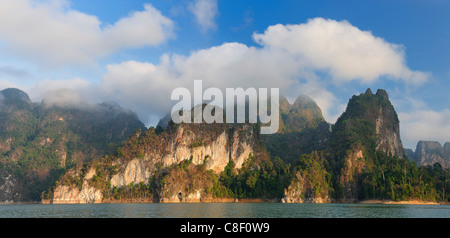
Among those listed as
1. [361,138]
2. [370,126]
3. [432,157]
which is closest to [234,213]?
[361,138]

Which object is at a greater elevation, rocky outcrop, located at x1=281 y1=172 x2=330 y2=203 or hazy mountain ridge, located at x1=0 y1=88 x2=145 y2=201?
hazy mountain ridge, located at x1=0 y1=88 x2=145 y2=201

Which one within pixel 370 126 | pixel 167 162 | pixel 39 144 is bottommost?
pixel 167 162

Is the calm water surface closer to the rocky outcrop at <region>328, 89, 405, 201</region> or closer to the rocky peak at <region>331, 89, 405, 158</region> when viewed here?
the rocky outcrop at <region>328, 89, 405, 201</region>

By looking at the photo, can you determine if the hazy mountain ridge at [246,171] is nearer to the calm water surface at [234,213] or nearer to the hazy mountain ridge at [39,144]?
the hazy mountain ridge at [39,144]

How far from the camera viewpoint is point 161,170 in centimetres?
11625

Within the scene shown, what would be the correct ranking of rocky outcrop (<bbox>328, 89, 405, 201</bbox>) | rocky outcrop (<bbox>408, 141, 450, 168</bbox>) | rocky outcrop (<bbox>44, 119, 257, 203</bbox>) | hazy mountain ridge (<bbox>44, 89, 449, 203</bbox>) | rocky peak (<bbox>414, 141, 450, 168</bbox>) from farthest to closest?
rocky peak (<bbox>414, 141, 450, 168</bbox>), rocky outcrop (<bbox>408, 141, 450, 168</bbox>), rocky outcrop (<bbox>44, 119, 257, 203</bbox>), rocky outcrop (<bbox>328, 89, 405, 201</bbox>), hazy mountain ridge (<bbox>44, 89, 449, 203</bbox>)

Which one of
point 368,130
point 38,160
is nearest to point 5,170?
point 38,160

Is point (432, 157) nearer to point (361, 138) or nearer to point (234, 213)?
point (361, 138)

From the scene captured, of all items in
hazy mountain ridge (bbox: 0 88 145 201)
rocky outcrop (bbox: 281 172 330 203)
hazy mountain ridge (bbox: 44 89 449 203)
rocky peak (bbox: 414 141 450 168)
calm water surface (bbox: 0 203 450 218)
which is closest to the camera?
calm water surface (bbox: 0 203 450 218)

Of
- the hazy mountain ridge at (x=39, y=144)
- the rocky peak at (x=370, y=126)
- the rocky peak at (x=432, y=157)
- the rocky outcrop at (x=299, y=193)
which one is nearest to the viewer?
the rocky outcrop at (x=299, y=193)

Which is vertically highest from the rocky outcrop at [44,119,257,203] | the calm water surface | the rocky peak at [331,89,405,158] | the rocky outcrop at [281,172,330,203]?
the rocky peak at [331,89,405,158]

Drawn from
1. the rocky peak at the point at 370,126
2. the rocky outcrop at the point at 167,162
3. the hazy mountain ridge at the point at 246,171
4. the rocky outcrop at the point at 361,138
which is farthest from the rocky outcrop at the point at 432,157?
the rocky outcrop at the point at 167,162

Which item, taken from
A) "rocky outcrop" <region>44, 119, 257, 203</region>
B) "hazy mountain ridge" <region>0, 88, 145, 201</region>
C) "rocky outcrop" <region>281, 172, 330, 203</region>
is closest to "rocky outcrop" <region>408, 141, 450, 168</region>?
"rocky outcrop" <region>44, 119, 257, 203</region>

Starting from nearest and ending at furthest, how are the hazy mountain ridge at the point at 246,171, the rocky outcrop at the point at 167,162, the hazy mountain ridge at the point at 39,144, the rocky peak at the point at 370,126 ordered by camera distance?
the hazy mountain ridge at the point at 246,171 < the rocky outcrop at the point at 167,162 < the rocky peak at the point at 370,126 < the hazy mountain ridge at the point at 39,144
